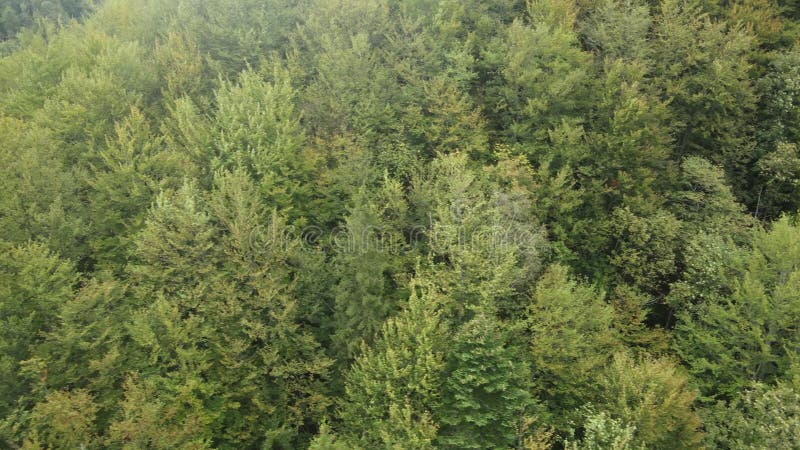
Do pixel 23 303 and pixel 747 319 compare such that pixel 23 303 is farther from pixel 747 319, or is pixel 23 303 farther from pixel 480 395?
pixel 747 319

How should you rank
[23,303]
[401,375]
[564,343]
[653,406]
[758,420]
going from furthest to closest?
1. [564,343]
2. [23,303]
3. [758,420]
4. [653,406]
5. [401,375]

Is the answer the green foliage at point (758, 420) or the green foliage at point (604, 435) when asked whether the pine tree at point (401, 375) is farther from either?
the green foliage at point (758, 420)

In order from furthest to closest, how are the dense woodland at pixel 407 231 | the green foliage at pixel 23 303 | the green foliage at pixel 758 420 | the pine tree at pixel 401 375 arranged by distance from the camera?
the dense woodland at pixel 407 231 → the pine tree at pixel 401 375 → the green foliage at pixel 23 303 → the green foliage at pixel 758 420

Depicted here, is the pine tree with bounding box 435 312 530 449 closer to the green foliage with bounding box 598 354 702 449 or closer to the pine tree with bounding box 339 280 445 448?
the pine tree with bounding box 339 280 445 448

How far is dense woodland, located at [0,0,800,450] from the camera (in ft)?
79.3

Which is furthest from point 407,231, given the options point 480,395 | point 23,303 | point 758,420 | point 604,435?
point 23,303

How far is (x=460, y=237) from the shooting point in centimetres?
2727

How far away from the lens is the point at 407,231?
32844mm

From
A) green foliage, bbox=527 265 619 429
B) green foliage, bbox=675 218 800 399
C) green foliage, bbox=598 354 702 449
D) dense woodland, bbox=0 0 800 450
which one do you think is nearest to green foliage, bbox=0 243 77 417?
dense woodland, bbox=0 0 800 450

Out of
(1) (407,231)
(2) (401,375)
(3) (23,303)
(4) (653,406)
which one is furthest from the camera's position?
(1) (407,231)

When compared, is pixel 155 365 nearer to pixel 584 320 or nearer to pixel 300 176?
pixel 300 176

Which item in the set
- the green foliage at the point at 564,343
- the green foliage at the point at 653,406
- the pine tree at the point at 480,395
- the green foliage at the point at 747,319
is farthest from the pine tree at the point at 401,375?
the green foliage at the point at 747,319

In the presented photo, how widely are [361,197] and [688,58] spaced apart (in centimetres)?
2634

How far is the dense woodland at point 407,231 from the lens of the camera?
2416cm
